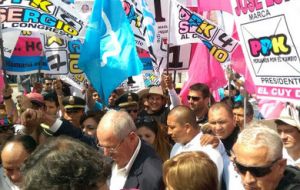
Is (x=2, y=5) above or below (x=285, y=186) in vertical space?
above

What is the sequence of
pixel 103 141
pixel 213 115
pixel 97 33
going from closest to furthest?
pixel 103 141 → pixel 213 115 → pixel 97 33

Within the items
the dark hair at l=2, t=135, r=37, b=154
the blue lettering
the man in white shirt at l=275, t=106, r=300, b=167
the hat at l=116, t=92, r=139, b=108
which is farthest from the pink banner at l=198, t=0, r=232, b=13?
the dark hair at l=2, t=135, r=37, b=154

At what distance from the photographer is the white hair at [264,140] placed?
266 centimetres

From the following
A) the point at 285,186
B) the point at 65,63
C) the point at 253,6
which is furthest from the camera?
the point at 65,63

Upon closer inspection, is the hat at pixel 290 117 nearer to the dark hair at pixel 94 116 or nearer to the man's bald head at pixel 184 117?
the man's bald head at pixel 184 117

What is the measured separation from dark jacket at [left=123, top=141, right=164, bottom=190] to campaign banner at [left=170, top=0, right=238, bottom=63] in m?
2.78

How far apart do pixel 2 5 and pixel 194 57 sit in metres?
2.65

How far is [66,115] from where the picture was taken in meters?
6.39

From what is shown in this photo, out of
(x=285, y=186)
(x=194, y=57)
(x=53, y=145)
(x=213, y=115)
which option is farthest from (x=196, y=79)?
(x=53, y=145)

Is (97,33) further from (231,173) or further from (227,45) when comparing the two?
(231,173)

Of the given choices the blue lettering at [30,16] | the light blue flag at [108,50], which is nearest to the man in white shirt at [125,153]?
the light blue flag at [108,50]

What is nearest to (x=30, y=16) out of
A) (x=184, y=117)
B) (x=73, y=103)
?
(x=73, y=103)

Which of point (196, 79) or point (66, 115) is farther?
point (196, 79)

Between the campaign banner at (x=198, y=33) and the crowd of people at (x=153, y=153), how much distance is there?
21.6 inches
